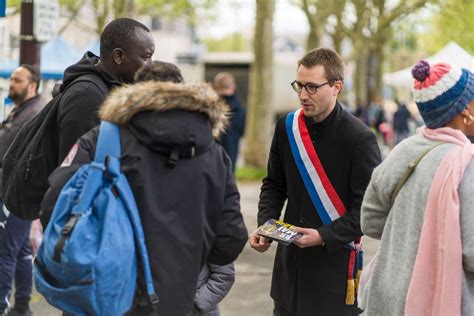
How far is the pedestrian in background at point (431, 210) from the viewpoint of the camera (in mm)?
2990

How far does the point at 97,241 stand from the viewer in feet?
9.84

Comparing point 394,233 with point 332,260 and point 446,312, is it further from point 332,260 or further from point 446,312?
point 332,260

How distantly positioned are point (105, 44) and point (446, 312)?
2.07m

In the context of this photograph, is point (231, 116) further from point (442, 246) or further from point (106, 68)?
point (442, 246)

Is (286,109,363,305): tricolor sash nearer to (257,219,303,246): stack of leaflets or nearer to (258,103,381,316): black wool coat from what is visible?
(258,103,381,316): black wool coat

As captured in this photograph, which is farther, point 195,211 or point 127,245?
point 195,211

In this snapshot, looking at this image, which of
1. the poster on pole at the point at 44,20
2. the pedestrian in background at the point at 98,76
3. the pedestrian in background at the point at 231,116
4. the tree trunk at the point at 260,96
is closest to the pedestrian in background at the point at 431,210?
the pedestrian in background at the point at 98,76

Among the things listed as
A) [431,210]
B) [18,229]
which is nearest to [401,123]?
[18,229]

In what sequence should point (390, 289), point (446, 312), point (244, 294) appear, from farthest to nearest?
point (244, 294) → point (390, 289) → point (446, 312)

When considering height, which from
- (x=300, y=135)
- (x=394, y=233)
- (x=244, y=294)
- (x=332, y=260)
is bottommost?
(x=244, y=294)

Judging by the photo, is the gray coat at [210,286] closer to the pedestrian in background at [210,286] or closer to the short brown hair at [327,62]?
the pedestrian in background at [210,286]

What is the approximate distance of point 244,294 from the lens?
7.32 meters

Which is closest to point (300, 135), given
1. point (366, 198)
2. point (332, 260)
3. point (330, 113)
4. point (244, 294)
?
point (330, 113)

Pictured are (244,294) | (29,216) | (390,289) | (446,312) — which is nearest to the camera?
(446,312)
